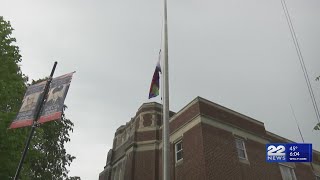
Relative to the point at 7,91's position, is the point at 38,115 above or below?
below

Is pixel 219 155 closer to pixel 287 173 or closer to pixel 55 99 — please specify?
pixel 287 173

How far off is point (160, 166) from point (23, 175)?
1217 centimetres

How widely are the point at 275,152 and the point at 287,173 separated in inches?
132

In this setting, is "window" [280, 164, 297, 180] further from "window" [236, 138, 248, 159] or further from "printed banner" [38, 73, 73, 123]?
"printed banner" [38, 73, 73, 123]

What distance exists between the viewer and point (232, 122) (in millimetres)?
24500

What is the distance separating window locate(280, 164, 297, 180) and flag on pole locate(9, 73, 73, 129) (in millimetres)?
20894

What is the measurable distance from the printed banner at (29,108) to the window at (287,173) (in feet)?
69.7

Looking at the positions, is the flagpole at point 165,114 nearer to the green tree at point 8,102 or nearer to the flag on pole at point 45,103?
the flag on pole at point 45,103

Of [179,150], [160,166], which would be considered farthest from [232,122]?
[160,166]

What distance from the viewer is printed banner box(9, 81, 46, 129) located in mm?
11703

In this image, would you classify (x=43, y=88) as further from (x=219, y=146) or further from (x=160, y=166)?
(x=160, y=166)

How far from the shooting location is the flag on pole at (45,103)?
11.4m

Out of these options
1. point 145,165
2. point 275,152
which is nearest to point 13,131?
point 145,165

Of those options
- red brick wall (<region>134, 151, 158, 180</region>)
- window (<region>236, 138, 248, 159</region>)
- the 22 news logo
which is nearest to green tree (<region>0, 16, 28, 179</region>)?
red brick wall (<region>134, 151, 158, 180</region>)
